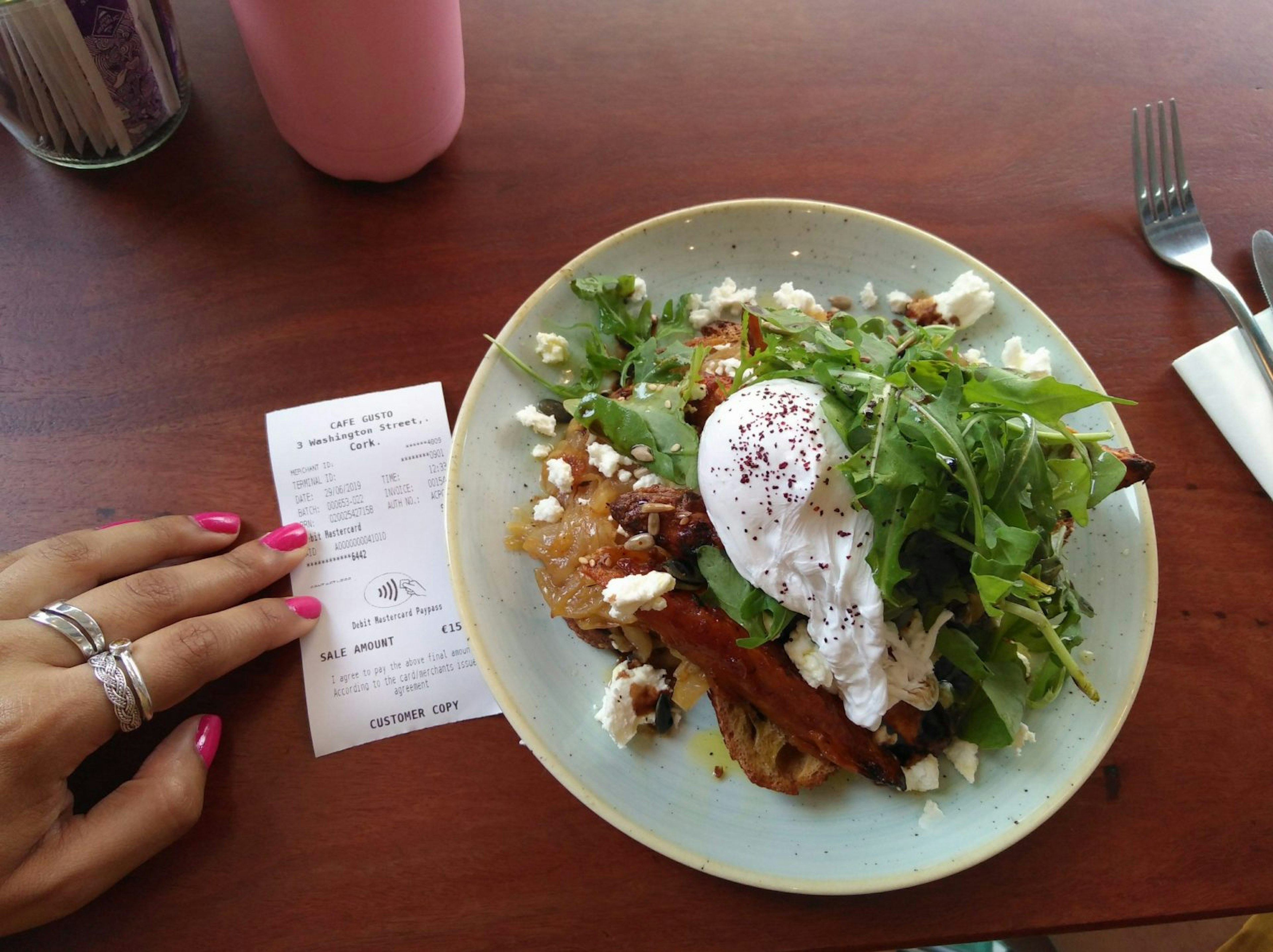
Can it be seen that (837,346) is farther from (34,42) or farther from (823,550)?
(34,42)

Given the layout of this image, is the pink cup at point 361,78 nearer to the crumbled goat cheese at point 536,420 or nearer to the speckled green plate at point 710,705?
the speckled green plate at point 710,705

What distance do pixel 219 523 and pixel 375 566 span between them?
Result: 321 millimetres

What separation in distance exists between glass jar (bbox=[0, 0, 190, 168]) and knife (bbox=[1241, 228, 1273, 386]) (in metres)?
2.46

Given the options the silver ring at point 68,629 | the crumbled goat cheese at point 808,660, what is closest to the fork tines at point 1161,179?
the crumbled goat cheese at point 808,660

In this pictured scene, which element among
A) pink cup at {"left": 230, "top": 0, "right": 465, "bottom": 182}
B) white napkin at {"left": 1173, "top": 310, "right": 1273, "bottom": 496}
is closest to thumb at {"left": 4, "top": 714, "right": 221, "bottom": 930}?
pink cup at {"left": 230, "top": 0, "right": 465, "bottom": 182}

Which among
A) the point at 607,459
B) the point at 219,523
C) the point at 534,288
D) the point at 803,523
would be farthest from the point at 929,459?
the point at 219,523

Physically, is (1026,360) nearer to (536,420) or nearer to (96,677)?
(536,420)

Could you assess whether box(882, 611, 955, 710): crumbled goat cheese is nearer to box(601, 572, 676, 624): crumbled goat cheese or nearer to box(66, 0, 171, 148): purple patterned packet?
box(601, 572, 676, 624): crumbled goat cheese

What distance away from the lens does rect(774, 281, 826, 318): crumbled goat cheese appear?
1718 mm

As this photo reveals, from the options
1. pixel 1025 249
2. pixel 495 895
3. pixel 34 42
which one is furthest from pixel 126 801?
pixel 1025 249

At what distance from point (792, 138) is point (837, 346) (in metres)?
0.92

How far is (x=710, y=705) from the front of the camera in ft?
5.27

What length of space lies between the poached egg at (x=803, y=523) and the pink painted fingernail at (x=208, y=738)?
104cm

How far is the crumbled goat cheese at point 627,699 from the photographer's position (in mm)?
1510
